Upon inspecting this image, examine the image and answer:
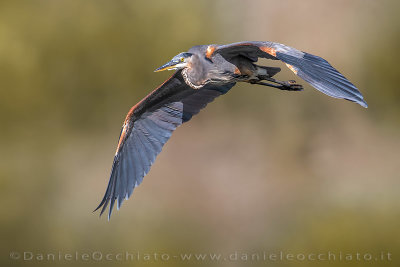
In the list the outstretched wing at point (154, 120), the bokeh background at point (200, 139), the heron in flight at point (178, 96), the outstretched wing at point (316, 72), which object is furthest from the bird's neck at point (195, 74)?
the bokeh background at point (200, 139)

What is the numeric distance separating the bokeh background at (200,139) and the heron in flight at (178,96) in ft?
18.9

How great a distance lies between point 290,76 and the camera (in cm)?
1203

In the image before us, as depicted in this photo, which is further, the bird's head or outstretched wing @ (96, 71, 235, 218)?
outstretched wing @ (96, 71, 235, 218)

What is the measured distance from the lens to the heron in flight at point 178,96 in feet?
16.3

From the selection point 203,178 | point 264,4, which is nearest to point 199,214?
point 203,178

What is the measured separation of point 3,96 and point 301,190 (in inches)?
208

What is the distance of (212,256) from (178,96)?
256 inches

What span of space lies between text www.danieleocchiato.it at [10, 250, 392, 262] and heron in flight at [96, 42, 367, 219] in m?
5.91

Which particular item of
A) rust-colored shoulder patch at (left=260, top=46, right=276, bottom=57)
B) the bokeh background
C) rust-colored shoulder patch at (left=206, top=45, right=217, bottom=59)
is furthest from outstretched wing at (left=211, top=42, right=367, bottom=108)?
the bokeh background

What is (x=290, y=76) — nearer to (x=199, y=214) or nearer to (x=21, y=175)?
(x=199, y=214)

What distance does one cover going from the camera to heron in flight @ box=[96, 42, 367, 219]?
16.3ft

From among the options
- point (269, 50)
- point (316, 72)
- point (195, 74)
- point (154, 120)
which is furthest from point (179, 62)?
point (316, 72)

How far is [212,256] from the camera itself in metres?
11.7

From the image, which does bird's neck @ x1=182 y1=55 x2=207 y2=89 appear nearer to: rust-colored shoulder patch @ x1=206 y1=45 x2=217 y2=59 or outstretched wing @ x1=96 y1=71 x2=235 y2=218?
rust-colored shoulder patch @ x1=206 y1=45 x2=217 y2=59
